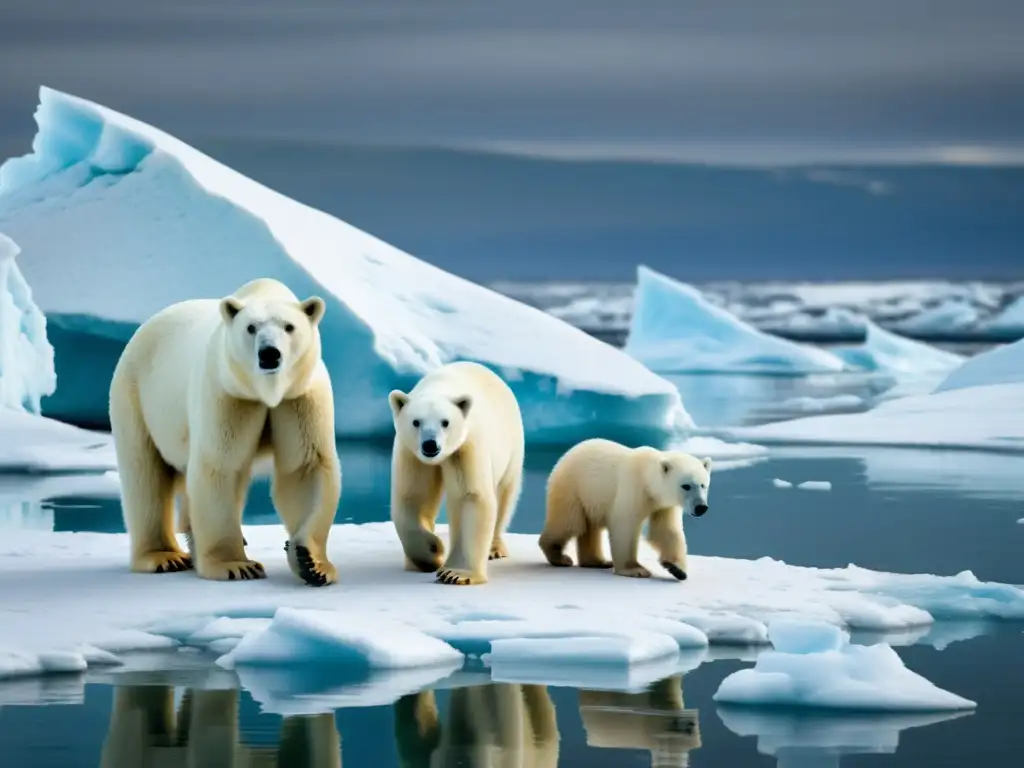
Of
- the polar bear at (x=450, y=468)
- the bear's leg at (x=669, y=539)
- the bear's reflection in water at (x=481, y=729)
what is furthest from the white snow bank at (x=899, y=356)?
the bear's reflection in water at (x=481, y=729)

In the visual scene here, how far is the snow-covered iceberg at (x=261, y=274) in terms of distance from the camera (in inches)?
680

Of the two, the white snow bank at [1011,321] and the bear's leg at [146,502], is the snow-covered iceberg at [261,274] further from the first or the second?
the white snow bank at [1011,321]

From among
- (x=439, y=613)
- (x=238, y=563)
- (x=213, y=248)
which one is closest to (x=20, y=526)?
(x=238, y=563)

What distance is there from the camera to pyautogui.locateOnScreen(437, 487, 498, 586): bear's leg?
271 inches

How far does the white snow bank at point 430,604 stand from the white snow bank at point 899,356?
32.1m

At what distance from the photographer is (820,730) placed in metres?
4.90

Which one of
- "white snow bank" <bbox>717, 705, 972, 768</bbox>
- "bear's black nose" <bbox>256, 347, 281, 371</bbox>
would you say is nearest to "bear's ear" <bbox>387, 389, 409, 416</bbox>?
"bear's black nose" <bbox>256, 347, 281, 371</bbox>

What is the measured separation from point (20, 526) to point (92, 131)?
29.5 ft

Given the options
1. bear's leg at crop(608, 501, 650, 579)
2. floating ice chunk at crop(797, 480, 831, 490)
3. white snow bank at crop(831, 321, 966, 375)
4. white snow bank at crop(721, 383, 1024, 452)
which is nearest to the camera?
bear's leg at crop(608, 501, 650, 579)

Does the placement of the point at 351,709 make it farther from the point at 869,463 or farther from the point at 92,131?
the point at 92,131

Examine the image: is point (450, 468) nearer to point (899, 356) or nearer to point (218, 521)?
point (218, 521)

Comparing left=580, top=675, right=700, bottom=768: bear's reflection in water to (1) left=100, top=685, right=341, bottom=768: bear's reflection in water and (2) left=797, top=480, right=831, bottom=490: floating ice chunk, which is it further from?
(2) left=797, top=480, right=831, bottom=490: floating ice chunk

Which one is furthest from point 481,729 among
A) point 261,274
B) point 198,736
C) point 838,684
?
point 261,274

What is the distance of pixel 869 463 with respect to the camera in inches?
642
